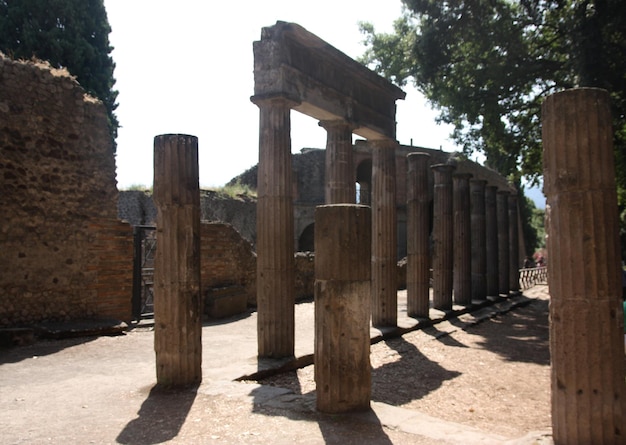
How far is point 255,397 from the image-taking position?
535cm

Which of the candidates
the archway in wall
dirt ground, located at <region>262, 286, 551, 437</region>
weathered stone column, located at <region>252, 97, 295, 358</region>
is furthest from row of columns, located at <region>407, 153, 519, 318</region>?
the archway in wall

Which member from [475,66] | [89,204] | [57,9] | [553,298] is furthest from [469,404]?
[57,9]

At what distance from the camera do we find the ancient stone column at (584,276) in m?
3.95

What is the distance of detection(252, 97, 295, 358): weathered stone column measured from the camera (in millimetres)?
7406

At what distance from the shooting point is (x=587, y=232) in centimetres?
406

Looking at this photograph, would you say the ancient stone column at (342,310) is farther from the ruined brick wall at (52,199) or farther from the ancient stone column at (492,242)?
the ancient stone column at (492,242)

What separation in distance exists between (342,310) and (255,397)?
124 cm

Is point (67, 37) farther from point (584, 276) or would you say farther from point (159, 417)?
point (584, 276)

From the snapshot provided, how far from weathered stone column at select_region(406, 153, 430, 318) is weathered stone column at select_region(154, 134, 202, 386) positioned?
21.6ft

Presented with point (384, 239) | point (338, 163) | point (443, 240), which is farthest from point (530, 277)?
point (338, 163)

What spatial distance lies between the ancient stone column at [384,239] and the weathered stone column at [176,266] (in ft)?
16.3

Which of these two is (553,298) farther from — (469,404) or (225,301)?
(225,301)

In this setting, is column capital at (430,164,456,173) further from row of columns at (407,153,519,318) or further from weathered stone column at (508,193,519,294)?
weathered stone column at (508,193,519,294)

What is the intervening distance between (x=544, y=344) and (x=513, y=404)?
171 inches
